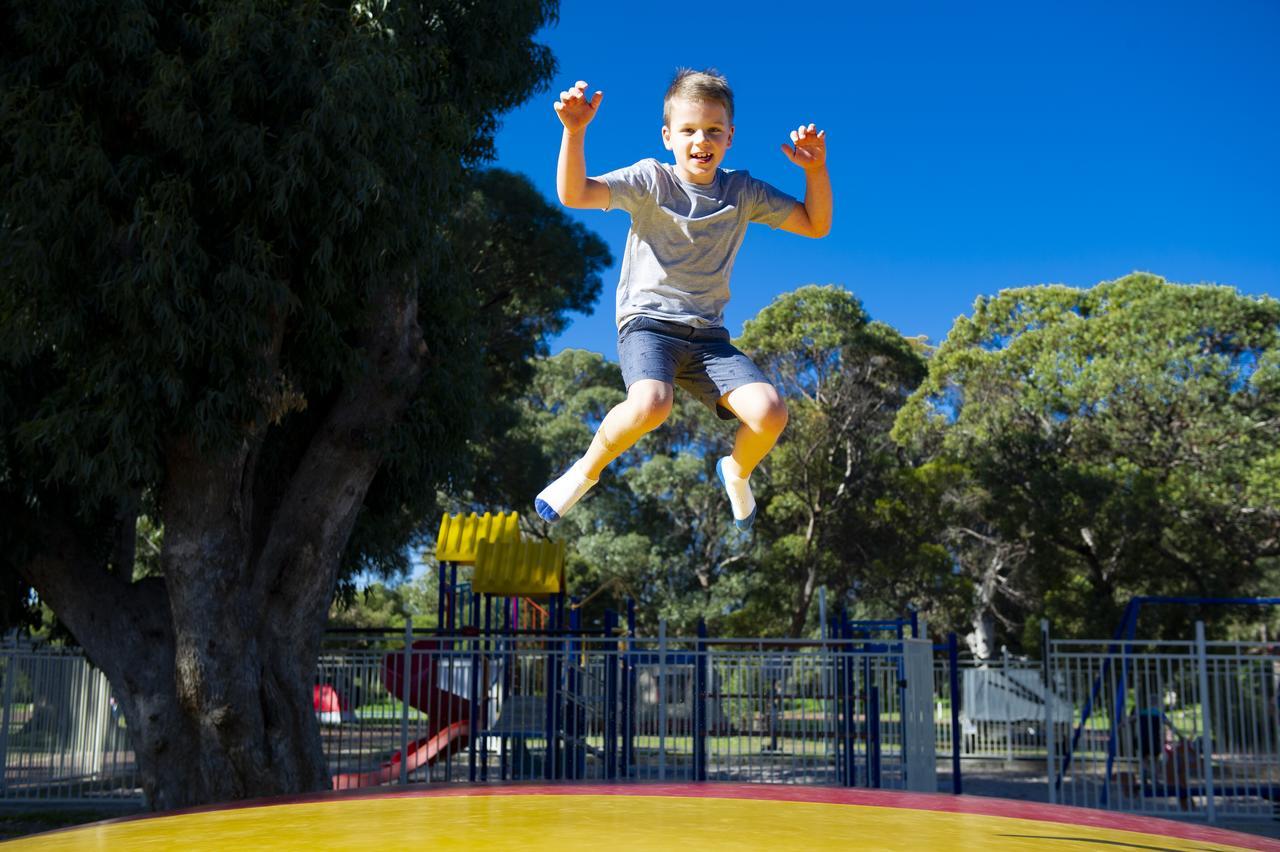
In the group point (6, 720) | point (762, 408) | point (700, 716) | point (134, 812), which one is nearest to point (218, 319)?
point (134, 812)

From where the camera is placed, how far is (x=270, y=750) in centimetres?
868

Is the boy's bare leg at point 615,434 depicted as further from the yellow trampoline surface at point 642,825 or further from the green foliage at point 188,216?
the green foliage at point 188,216

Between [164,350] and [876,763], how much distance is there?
723 centimetres

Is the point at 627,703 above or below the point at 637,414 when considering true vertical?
below

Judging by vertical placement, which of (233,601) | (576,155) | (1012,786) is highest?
(576,155)

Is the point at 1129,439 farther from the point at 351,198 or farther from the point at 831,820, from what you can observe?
the point at 831,820

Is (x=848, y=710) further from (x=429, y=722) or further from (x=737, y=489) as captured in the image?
(x=737, y=489)

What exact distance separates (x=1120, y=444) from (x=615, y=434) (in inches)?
809

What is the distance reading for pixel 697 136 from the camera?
3.84 m

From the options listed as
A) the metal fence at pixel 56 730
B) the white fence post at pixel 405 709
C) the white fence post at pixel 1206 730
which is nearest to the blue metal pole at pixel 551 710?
the white fence post at pixel 405 709

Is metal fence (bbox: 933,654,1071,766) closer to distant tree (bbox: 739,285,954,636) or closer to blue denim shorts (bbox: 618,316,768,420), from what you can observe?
distant tree (bbox: 739,285,954,636)

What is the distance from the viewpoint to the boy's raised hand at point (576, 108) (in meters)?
3.68

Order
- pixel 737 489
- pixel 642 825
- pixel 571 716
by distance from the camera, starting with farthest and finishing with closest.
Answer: pixel 571 716, pixel 737 489, pixel 642 825

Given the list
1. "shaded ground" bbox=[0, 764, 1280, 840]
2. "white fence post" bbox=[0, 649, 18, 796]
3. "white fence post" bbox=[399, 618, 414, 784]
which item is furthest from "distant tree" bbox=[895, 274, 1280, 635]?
"white fence post" bbox=[0, 649, 18, 796]
